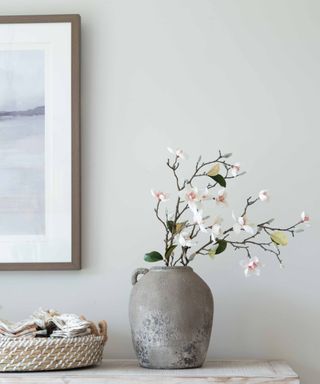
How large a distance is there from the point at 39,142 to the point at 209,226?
59 centimetres

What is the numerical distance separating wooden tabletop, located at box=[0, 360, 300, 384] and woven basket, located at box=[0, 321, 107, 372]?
0.07ft

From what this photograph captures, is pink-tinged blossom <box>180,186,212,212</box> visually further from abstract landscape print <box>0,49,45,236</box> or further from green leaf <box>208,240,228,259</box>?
abstract landscape print <box>0,49,45,236</box>

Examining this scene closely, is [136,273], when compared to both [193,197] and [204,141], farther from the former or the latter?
[204,141]

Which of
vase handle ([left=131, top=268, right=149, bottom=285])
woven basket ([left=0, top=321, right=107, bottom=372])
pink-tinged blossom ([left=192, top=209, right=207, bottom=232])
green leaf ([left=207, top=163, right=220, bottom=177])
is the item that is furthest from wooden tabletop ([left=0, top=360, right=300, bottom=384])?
green leaf ([left=207, top=163, right=220, bottom=177])

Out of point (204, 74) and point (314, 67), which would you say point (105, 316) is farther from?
point (314, 67)

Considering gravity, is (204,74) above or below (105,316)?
above

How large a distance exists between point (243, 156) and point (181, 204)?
0.23m

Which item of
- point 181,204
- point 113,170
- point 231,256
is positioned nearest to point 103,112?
point 113,170

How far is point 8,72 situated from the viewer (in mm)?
2490

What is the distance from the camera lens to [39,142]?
2469mm

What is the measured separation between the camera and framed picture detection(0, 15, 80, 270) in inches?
96.2

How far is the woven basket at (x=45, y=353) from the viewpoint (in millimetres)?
2074

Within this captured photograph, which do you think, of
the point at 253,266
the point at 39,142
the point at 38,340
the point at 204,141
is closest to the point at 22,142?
the point at 39,142

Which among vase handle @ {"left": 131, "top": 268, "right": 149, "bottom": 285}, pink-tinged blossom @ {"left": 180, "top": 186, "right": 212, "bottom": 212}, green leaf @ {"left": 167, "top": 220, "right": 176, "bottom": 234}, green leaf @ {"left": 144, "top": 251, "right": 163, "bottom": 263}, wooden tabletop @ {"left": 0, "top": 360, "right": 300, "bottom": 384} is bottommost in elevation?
wooden tabletop @ {"left": 0, "top": 360, "right": 300, "bottom": 384}
